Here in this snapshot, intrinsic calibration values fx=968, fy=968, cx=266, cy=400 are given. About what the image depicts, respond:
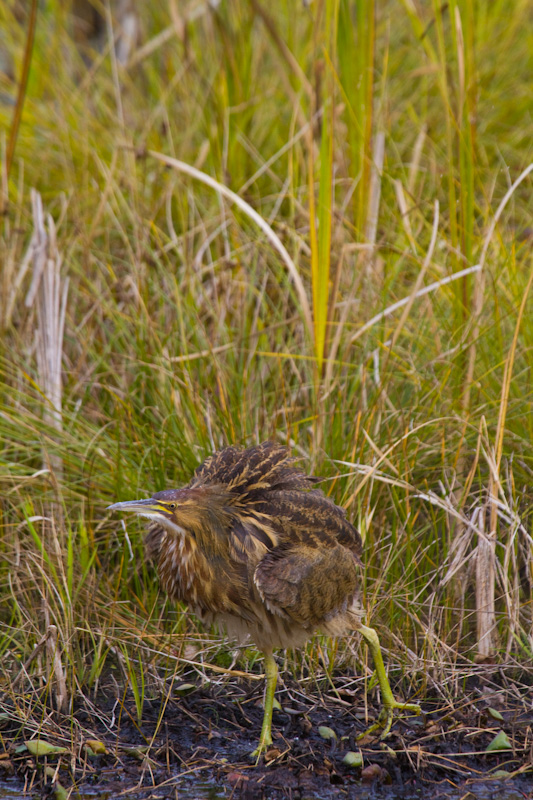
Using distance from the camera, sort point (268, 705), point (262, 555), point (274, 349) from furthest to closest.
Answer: point (274, 349) → point (268, 705) → point (262, 555)

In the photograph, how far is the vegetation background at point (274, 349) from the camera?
3.65 metres

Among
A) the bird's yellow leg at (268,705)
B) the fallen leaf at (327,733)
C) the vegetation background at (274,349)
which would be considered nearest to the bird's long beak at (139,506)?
the vegetation background at (274,349)

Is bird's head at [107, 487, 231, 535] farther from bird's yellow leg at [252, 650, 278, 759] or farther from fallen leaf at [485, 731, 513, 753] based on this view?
fallen leaf at [485, 731, 513, 753]

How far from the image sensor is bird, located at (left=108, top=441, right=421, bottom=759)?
10.1 ft

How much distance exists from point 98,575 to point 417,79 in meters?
4.08

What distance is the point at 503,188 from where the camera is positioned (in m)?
5.69

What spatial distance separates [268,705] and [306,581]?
48 centimetres

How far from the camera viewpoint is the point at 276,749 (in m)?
3.19

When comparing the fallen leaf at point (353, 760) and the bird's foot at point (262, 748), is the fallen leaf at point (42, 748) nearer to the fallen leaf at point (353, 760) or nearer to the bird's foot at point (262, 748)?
the bird's foot at point (262, 748)

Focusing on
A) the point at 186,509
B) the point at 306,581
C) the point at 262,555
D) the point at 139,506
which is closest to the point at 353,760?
the point at 306,581

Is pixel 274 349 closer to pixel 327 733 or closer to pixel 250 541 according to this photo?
pixel 250 541

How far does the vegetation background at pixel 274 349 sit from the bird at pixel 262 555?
13.3 inches

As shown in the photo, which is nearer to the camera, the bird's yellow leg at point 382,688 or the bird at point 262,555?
the bird at point 262,555

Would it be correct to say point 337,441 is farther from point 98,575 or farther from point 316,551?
point 98,575
